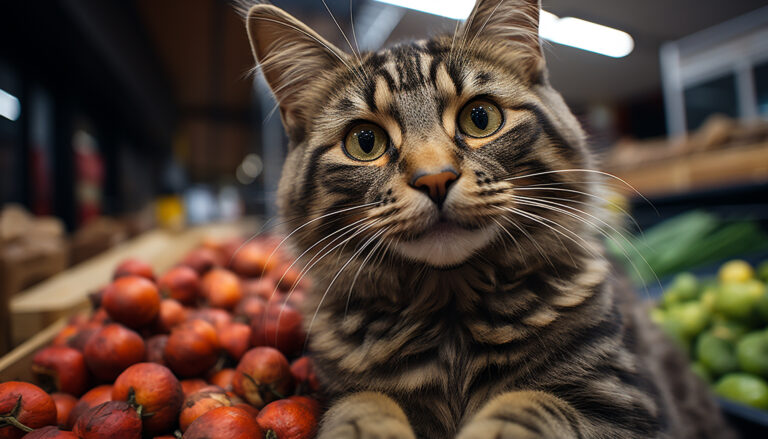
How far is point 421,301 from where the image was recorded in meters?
0.90

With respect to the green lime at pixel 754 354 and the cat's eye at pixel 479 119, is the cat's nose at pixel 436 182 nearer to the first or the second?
the cat's eye at pixel 479 119

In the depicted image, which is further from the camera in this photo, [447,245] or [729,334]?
[729,334]

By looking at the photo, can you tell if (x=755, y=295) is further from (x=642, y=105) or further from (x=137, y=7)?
(x=642, y=105)

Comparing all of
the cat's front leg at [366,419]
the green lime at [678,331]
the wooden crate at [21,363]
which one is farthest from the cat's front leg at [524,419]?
the green lime at [678,331]

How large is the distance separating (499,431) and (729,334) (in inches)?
69.6

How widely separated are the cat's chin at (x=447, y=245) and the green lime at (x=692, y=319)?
1.70 m

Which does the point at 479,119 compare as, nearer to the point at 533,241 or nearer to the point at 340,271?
the point at 533,241

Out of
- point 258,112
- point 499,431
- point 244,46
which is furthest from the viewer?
point 258,112

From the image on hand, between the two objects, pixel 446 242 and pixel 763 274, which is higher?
pixel 446 242

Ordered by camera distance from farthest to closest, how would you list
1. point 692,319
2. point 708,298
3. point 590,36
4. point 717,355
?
point 590,36 → point 708,298 → point 692,319 → point 717,355

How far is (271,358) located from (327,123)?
562mm

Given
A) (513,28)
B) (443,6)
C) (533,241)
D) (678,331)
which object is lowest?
(678,331)

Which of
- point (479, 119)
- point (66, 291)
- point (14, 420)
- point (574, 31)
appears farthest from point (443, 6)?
point (574, 31)

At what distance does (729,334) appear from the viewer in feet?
6.06
